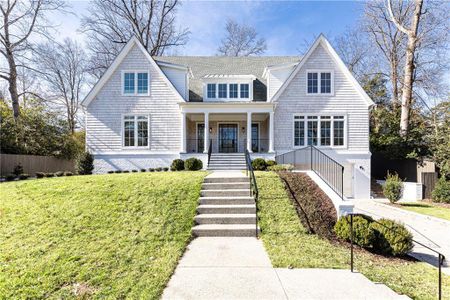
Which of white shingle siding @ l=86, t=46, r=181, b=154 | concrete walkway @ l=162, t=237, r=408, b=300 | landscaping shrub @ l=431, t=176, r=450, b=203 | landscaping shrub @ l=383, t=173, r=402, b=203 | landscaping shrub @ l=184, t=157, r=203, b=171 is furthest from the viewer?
white shingle siding @ l=86, t=46, r=181, b=154

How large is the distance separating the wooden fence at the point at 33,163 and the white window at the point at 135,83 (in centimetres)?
783

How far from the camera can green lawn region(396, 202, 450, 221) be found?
33.6 ft

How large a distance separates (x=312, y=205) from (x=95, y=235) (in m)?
5.73

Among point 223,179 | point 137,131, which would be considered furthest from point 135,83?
point 223,179

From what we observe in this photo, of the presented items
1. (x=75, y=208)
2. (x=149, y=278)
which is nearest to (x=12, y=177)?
(x=75, y=208)

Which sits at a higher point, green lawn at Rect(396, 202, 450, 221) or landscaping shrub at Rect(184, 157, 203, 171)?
landscaping shrub at Rect(184, 157, 203, 171)

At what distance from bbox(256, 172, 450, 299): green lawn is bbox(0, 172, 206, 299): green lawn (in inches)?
79.5

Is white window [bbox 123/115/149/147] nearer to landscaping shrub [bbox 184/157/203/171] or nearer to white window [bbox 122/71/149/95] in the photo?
white window [bbox 122/71/149/95]

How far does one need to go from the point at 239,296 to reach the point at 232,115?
14.0 m

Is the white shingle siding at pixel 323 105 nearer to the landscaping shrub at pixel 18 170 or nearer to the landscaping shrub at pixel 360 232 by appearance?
the landscaping shrub at pixel 360 232

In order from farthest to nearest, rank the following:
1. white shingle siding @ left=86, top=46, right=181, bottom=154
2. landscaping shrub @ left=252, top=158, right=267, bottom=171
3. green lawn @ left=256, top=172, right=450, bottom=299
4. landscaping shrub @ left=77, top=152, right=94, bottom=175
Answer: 1. white shingle siding @ left=86, top=46, right=181, bottom=154
2. landscaping shrub @ left=77, top=152, right=94, bottom=175
3. landscaping shrub @ left=252, top=158, right=267, bottom=171
4. green lawn @ left=256, top=172, right=450, bottom=299

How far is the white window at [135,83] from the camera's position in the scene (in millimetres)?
15586

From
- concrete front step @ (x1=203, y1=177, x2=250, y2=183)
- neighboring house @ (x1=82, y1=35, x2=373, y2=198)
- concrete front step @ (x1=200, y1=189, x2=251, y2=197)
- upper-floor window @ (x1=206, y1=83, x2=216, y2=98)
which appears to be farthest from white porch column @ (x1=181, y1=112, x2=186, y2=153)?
concrete front step @ (x1=200, y1=189, x2=251, y2=197)

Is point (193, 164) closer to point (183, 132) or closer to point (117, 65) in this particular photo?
point (183, 132)
